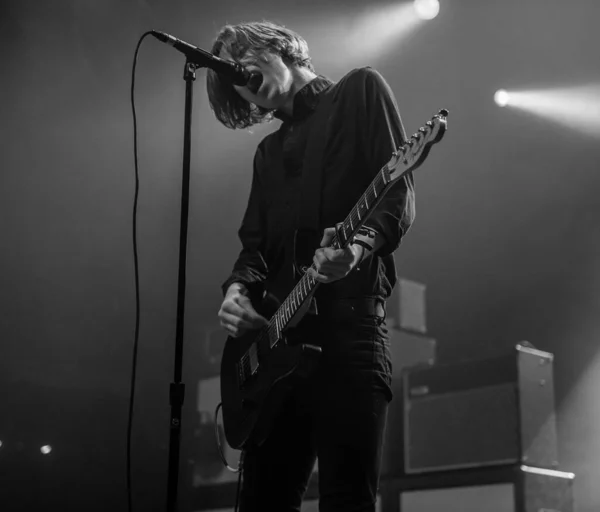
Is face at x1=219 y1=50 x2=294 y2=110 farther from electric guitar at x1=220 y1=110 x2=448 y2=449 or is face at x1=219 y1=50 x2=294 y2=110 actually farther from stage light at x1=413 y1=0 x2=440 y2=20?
stage light at x1=413 y1=0 x2=440 y2=20

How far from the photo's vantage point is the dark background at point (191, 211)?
3.04m

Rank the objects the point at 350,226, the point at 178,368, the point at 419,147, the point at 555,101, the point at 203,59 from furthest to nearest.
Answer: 1. the point at 555,101
2. the point at 203,59
3. the point at 178,368
4. the point at 350,226
5. the point at 419,147

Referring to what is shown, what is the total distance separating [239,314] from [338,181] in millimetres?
364

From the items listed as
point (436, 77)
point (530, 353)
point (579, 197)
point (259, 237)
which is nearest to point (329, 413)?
point (259, 237)

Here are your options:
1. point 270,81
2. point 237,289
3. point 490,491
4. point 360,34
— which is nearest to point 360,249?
point 237,289

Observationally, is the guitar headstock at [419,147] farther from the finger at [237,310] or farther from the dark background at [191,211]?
the dark background at [191,211]

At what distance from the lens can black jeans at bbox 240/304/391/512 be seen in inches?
49.1

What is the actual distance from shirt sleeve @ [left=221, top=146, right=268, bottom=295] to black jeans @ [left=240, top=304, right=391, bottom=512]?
33cm

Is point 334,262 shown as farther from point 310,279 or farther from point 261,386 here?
point 261,386

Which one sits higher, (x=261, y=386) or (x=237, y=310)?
(x=237, y=310)

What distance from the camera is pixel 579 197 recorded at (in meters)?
4.33

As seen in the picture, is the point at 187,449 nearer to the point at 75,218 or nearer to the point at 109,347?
the point at 109,347

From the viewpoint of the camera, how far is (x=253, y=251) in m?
1.72

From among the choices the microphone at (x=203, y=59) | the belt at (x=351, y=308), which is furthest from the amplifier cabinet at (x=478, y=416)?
the microphone at (x=203, y=59)
